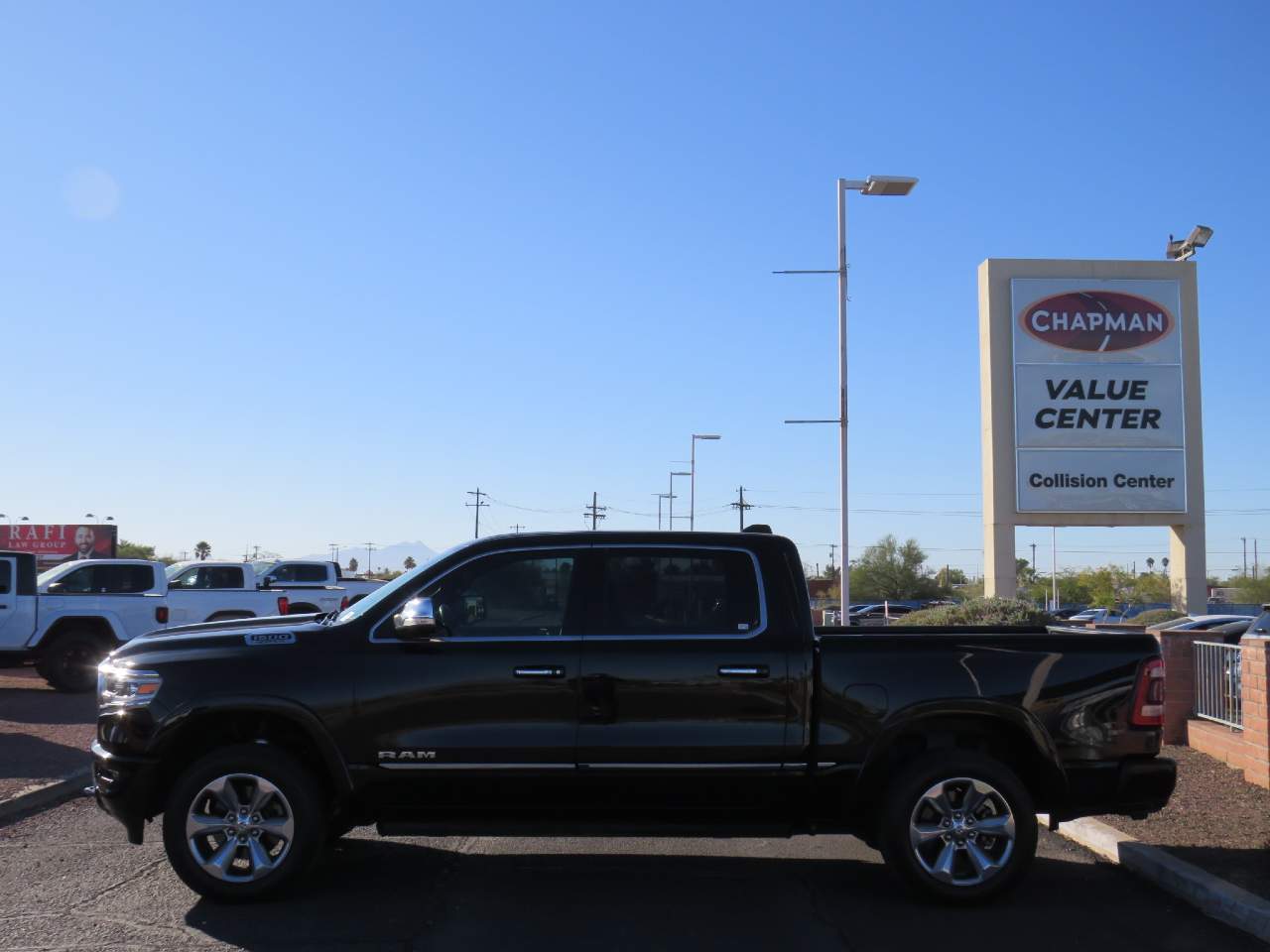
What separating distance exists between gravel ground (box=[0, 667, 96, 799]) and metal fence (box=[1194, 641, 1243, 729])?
10.5 metres

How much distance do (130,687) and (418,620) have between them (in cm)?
168

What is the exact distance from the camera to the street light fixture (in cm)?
2784

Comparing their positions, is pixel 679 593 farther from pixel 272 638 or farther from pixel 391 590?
pixel 272 638

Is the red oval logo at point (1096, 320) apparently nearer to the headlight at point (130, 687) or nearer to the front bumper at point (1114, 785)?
the front bumper at point (1114, 785)

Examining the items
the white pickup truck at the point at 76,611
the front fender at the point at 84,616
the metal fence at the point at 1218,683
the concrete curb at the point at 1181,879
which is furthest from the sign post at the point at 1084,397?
the concrete curb at the point at 1181,879

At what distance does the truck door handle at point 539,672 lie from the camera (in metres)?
6.71

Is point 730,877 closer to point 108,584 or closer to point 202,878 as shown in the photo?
point 202,878

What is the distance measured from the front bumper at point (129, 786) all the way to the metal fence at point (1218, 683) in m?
9.04

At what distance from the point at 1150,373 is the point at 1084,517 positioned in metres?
3.44

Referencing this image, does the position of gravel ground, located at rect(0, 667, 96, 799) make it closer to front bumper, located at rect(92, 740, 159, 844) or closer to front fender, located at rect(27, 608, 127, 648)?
front fender, located at rect(27, 608, 127, 648)

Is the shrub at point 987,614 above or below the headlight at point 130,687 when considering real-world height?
above

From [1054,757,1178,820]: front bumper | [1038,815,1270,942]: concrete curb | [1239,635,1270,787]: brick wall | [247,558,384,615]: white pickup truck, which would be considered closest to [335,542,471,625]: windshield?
[1054,757,1178,820]: front bumper

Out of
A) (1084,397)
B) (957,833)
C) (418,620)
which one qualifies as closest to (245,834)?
(418,620)

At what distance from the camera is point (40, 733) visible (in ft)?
43.7
